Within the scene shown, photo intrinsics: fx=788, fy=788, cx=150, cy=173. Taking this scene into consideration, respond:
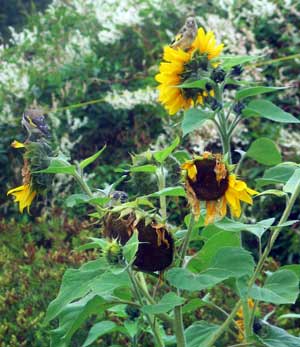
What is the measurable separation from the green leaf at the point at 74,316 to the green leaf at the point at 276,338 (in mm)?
241

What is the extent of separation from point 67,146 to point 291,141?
1.02m

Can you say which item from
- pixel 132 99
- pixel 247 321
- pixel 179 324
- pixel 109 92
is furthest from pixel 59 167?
pixel 109 92

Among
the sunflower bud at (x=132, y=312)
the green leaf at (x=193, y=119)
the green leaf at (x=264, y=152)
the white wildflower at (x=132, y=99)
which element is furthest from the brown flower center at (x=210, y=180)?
the white wildflower at (x=132, y=99)

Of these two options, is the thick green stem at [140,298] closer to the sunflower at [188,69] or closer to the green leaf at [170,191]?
the green leaf at [170,191]

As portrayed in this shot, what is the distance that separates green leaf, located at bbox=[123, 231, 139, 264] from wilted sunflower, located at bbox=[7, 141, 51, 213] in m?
0.24

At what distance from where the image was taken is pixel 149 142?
11.8 feet

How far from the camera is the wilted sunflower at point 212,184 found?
1.04 metres

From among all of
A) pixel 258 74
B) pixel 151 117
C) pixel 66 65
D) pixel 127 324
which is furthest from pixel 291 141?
pixel 127 324

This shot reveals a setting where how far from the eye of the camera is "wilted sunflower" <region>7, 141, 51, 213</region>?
1152 mm

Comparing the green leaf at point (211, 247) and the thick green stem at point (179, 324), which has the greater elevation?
the green leaf at point (211, 247)

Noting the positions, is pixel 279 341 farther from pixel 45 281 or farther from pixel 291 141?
pixel 291 141

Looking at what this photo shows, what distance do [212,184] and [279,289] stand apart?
200 mm

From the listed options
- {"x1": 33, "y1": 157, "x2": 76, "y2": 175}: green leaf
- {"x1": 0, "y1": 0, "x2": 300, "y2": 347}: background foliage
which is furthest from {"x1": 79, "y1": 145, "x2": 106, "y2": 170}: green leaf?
{"x1": 0, "y1": 0, "x2": 300, "y2": 347}: background foliage

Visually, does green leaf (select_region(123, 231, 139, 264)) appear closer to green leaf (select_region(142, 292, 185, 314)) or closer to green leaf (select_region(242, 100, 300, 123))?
green leaf (select_region(142, 292, 185, 314))
